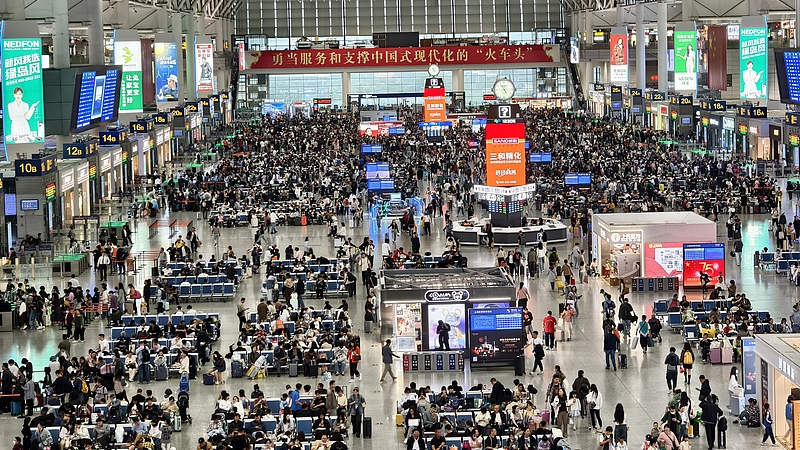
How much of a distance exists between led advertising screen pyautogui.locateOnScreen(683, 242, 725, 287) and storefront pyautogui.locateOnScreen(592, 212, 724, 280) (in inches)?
14.9

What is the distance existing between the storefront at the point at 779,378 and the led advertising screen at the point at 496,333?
5.60 metres

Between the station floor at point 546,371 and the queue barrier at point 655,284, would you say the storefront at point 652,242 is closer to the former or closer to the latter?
the queue barrier at point 655,284

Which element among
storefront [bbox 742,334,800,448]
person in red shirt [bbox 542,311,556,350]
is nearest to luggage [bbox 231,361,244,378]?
person in red shirt [bbox 542,311,556,350]

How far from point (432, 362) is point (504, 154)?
18991 millimetres

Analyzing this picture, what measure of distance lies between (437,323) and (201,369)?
4.89m

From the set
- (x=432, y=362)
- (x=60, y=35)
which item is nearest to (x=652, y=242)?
(x=432, y=362)

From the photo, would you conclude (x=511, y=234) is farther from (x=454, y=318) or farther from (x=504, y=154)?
(x=454, y=318)

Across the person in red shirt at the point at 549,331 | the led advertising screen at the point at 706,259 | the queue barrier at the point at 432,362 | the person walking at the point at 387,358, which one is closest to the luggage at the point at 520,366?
the queue barrier at the point at 432,362

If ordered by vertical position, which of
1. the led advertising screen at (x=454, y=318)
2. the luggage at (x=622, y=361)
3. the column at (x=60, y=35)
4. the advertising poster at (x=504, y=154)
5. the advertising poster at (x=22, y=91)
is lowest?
the luggage at (x=622, y=361)

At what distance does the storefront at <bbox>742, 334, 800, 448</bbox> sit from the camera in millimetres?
20156

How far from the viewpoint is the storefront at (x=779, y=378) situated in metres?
20.2

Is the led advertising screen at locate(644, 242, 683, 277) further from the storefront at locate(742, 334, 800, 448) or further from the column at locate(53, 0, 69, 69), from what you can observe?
the column at locate(53, 0, 69, 69)

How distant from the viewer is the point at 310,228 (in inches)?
1941

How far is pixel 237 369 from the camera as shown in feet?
88.2
